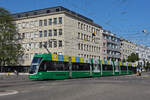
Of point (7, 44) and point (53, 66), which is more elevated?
point (7, 44)

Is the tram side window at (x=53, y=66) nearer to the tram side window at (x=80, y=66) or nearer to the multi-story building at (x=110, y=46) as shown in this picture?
the tram side window at (x=80, y=66)

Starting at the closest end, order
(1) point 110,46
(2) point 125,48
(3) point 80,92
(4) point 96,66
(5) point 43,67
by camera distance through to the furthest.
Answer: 1. (3) point 80,92
2. (5) point 43,67
3. (4) point 96,66
4. (1) point 110,46
5. (2) point 125,48

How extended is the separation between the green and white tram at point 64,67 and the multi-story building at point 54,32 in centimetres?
1958

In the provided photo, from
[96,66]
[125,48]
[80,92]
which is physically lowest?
[80,92]

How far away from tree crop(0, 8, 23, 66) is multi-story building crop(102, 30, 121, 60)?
1309 inches

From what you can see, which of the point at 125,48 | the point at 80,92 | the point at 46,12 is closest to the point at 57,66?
the point at 80,92

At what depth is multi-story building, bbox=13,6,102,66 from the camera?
60562mm

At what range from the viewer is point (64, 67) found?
30203 millimetres

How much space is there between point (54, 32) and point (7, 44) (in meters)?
12.6

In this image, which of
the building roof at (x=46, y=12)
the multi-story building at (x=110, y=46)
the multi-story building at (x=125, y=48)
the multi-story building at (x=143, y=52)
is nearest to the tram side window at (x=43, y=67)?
the building roof at (x=46, y=12)

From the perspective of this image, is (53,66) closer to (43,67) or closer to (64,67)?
(43,67)

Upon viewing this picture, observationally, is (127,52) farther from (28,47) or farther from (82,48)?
(28,47)

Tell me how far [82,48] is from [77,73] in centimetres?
3379

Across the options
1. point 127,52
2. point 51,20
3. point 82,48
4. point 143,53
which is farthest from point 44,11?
point 143,53
